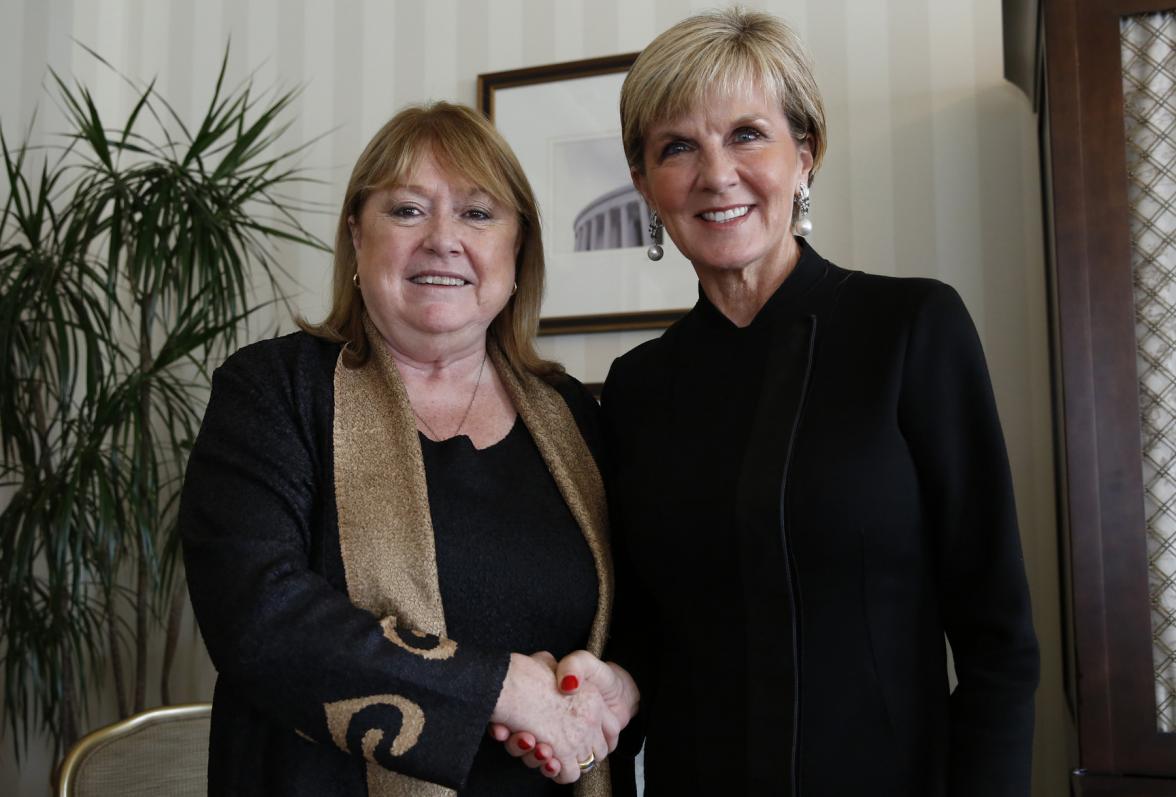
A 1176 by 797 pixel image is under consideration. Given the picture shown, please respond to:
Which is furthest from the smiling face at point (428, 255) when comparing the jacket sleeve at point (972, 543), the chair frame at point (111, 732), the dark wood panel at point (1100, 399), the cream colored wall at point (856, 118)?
the cream colored wall at point (856, 118)

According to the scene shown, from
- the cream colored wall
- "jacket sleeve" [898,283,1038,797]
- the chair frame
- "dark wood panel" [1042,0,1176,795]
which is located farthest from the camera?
the cream colored wall

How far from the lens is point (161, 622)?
101 inches

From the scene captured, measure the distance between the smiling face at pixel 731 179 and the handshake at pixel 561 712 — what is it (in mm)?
544

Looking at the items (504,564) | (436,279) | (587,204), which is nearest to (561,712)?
(504,564)

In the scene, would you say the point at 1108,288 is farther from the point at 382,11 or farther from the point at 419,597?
the point at 382,11

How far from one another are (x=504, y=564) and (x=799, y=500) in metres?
0.41

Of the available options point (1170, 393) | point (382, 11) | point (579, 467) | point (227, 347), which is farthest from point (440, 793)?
point (382, 11)

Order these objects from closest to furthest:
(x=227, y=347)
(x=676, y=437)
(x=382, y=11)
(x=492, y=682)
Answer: (x=492, y=682), (x=676, y=437), (x=227, y=347), (x=382, y=11)

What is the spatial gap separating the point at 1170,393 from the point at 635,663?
0.87m

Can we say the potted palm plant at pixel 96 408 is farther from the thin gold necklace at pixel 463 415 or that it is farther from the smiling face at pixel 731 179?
the smiling face at pixel 731 179

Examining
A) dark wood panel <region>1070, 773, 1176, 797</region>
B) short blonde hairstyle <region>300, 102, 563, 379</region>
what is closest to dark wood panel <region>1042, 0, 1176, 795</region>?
dark wood panel <region>1070, 773, 1176, 797</region>

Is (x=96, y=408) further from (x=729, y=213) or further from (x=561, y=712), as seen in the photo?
(x=729, y=213)

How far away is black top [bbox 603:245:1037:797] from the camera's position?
1.13 m

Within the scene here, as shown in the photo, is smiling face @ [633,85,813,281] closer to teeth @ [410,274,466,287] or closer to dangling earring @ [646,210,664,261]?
dangling earring @ [646,210,664,261]
